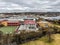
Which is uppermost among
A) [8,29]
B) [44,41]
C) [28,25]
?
[28,25]

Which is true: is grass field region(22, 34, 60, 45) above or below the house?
below

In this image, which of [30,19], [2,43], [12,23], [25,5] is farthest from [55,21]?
[2,43]

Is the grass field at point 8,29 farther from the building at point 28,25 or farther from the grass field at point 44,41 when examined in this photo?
the grass field at point 44,41

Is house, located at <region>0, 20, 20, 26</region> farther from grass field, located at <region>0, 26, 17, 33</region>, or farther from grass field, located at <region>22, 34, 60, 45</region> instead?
grass field, located at <region>22, 34, 60, 45</region>

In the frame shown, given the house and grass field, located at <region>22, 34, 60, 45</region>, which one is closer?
grass field, located at <region>22, 34, 60, 45</region>

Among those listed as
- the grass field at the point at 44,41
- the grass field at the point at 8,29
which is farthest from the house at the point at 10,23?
the grass field at the point at 44,41

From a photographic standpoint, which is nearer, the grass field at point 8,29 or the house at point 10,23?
the grass field at point 8,29

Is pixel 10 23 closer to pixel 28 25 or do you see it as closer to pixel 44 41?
pixel 28 25

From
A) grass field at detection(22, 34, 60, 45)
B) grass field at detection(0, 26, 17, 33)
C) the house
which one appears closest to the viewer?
grass field at detection(22, 34, 60, 45)

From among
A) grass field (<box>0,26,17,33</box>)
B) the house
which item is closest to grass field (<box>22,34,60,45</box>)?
grass field (<box>0,26,17,33</box>)

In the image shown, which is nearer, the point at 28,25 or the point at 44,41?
the point at 44,41

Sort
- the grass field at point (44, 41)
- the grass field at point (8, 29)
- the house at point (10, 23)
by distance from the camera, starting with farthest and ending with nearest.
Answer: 1. the house at point (10, 23)
2. the grass field at point (8, 29)
3. the grass field at point (44, 41)

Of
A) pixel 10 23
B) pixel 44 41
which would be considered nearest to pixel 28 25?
pixel 10 23
